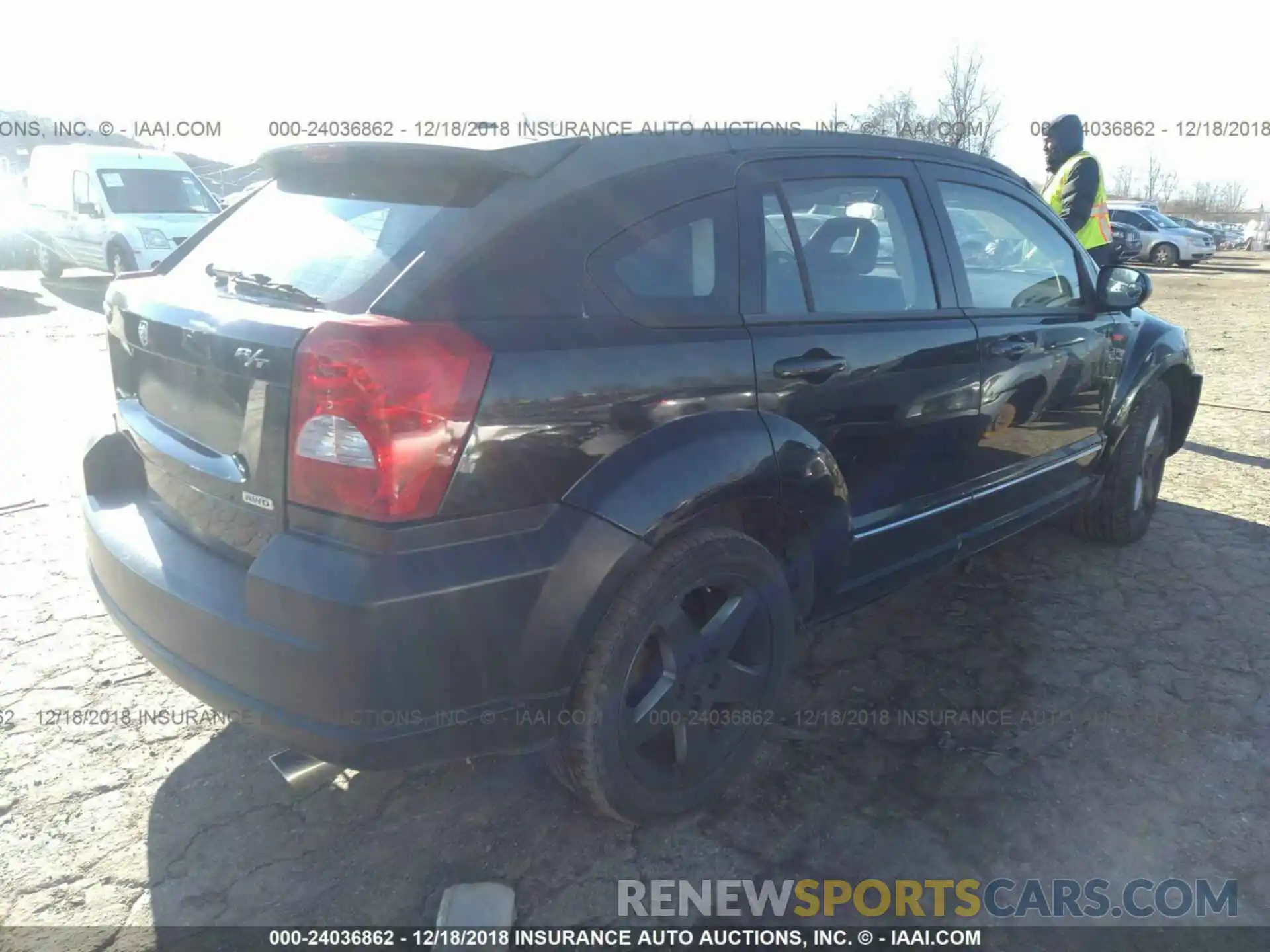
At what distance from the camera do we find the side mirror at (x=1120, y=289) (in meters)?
3.95

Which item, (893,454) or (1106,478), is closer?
(893,454)

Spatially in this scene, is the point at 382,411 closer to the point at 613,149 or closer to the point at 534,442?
the point at 534,442

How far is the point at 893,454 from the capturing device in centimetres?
294

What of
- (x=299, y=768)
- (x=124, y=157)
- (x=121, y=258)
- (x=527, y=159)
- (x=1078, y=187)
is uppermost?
(x=124, y=157)

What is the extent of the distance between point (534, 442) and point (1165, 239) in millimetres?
27988

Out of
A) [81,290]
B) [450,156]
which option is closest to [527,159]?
[450,156]

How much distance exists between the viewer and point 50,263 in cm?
Result: 1524

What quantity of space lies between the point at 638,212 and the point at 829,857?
1698 millimetres

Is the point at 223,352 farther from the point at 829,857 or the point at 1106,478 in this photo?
the point at 1106,478

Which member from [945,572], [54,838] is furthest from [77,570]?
[945,572]

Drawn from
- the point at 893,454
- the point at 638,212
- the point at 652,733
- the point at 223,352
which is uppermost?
the point at 638,212

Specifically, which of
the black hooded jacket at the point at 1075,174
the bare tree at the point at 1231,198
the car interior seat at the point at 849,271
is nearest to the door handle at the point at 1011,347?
the car interior seat at the point at 849,271

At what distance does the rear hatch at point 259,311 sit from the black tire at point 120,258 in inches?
446

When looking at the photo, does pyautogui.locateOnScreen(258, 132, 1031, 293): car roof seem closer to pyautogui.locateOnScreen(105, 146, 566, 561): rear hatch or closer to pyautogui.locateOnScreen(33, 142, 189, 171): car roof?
pyautogui.locateOnScreen(105, 146, 566, 561): rear hatch
